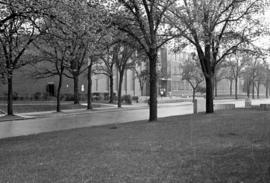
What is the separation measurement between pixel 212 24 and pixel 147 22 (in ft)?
16.4

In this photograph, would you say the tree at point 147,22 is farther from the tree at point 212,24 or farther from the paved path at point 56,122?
the paved path at point 56,122

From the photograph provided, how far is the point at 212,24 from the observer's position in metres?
18.6

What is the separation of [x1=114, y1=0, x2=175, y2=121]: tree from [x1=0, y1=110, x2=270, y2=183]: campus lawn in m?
7.34

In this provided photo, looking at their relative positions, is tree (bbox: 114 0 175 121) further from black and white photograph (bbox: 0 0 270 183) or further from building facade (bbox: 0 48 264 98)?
building facade (bbox: 0 48 264 98)

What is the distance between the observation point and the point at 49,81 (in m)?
49.3

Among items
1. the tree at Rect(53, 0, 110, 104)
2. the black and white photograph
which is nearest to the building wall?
the black and white photograph

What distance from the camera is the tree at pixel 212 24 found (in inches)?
614

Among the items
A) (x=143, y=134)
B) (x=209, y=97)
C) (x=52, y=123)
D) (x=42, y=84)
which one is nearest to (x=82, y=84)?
(x=42, y=84)

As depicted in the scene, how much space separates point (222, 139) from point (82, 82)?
42979 millimetres

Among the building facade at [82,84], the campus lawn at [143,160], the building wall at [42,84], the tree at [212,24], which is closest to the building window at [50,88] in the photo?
the building facade at [82,84]

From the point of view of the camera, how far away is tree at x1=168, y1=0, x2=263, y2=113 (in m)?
15.6

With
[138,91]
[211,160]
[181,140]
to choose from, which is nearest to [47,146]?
[181,140]

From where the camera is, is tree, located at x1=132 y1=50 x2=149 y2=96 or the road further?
tree, located at x1=132 y1=50 x2=149 y2=96

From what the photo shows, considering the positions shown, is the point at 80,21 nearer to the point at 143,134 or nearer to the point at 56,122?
the point at 143,134
